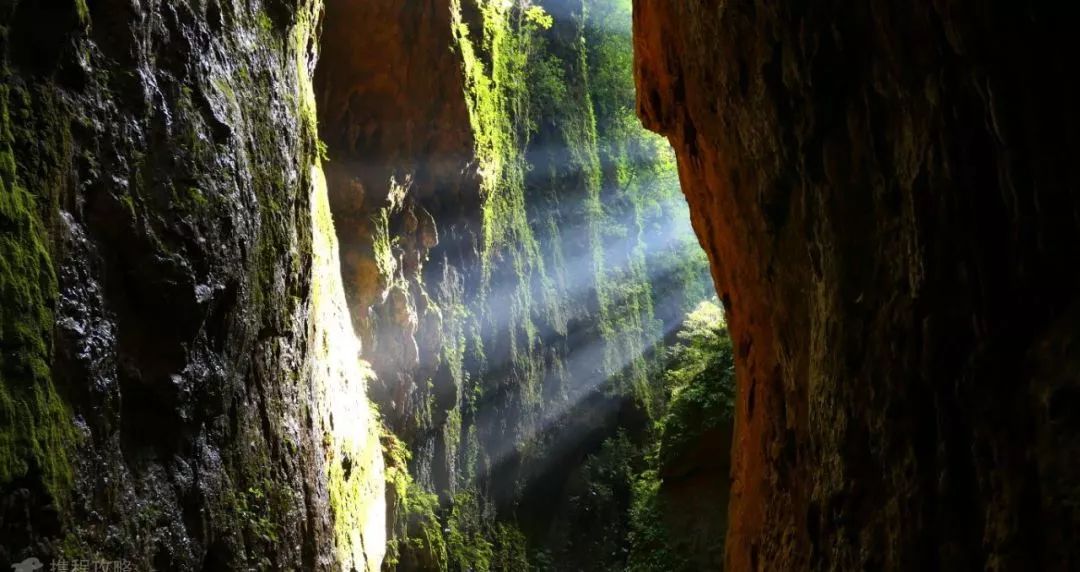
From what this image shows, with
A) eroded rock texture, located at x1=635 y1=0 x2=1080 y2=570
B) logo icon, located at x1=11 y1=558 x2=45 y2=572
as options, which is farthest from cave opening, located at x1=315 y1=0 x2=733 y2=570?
logo icon, located at x1=11 y1=558 x2=45 y2=572

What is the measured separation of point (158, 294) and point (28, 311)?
1.00 m

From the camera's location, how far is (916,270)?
3479 millimetres

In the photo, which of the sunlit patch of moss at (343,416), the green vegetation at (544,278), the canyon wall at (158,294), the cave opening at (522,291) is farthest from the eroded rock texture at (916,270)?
the green vegetation at (544,278)

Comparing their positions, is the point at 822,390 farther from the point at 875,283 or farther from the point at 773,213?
the point at 773,213

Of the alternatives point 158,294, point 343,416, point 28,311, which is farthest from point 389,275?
point 28,311

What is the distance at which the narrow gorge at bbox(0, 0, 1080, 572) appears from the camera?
295 centimetres

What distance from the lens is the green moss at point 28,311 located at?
268 cm

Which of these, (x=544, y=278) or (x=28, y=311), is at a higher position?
(x=28, y=311)

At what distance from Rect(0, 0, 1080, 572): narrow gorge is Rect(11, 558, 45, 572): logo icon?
0.22 ft

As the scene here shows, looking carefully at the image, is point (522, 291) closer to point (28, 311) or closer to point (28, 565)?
point (28, 311)

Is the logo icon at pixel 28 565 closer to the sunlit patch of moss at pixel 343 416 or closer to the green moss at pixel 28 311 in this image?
the green moss at pixel 28 311

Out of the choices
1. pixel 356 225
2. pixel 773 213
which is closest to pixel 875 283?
pixel 773 213

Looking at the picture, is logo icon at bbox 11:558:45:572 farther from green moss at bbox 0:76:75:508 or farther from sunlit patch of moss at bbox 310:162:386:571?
sunlit patch of moss at bbox 310:162:386:571

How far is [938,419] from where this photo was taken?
335 cm
